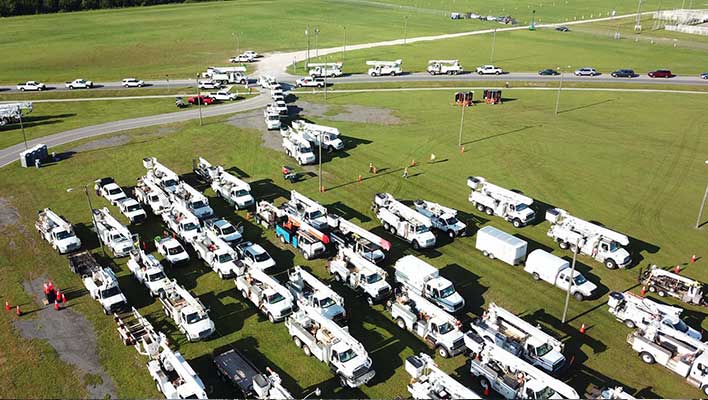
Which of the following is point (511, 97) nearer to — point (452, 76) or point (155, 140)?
point (452, 76)

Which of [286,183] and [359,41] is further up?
[359,41]

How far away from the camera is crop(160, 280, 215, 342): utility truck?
113 feet

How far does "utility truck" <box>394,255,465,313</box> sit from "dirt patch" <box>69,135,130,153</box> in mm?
53451

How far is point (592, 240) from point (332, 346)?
2686 centimetres

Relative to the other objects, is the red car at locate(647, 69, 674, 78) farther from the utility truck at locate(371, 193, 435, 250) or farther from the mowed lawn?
the utility truck at locate(371, 193, 435, 250)

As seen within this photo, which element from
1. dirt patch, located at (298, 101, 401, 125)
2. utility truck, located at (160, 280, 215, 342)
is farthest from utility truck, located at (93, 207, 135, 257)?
dirt patch, located at (298, 101, 401, 125)

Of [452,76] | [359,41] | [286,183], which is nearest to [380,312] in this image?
[286,183]

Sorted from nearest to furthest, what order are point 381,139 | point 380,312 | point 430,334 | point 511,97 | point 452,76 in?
point 430,334 < point 380,312 < point 381,139 < point 511,97 < point 452,76

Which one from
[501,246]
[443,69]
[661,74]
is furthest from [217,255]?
[661,74]

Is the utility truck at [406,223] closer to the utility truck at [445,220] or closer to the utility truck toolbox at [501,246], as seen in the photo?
the utility truck at [445,220]

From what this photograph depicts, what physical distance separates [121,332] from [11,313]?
1078 centimetres

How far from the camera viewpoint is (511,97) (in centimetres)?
9700

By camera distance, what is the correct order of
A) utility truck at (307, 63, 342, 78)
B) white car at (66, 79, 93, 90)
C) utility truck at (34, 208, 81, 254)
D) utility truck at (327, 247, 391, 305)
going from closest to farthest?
utility truck at (327, 247, 391, 305) → utility truck at (34, 208, 81, 254) → white car at (66, 79, 93, 90) → utility truck at (307, 63, 342, 78)

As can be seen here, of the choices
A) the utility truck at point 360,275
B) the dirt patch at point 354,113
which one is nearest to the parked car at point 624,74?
the dirt patch at point 354,113
